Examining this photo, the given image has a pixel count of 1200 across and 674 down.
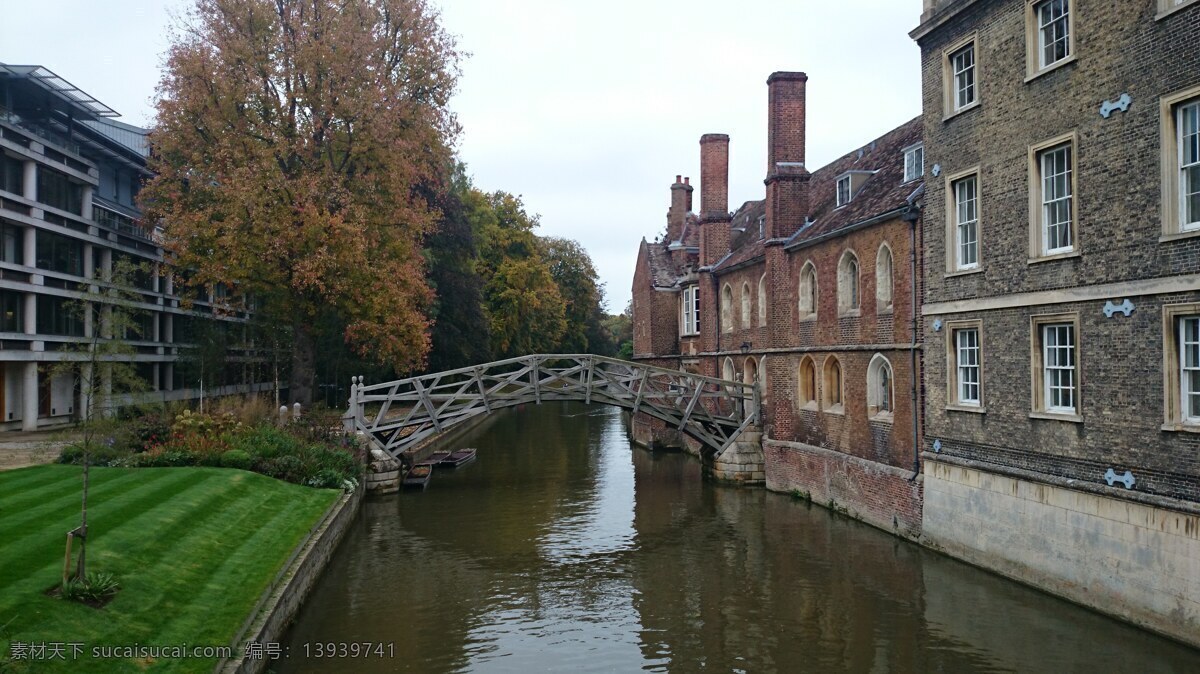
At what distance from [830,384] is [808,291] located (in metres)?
2.99

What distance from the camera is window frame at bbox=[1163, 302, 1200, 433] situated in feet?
36.8

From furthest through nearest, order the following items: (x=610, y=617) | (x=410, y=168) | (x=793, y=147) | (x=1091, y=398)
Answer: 1. (x=410, y=168)
2. (x=793, y=147)
3. (x=610, y=617)
4. (x=1091, y=398)

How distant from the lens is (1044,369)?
1394 cm

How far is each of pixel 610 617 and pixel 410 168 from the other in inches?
712

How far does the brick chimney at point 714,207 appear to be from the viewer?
103 ft

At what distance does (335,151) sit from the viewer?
27.9 metres

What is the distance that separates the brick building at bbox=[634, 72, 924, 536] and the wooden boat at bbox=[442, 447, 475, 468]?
9.57 metres

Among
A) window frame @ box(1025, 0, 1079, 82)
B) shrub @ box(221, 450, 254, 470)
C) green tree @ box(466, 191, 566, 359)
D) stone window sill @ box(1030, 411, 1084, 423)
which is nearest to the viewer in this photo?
stone window sill @ box(1030, 411, 1084, 423)

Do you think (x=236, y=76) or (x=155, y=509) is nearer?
(x=155, y=509)

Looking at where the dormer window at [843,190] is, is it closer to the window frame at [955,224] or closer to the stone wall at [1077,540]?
the window frame at [955,224]

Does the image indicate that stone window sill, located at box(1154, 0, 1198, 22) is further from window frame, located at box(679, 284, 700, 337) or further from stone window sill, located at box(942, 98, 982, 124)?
window frame, located at box(679, 284, 700, 337)

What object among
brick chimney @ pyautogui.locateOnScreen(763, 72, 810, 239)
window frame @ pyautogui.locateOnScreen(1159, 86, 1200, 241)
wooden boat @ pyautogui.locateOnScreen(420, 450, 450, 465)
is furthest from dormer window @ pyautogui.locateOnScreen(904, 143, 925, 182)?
wooden boat @ pyautogui.locateOnScreen(420, 450, 450, 465)

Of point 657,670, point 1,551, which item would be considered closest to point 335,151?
point 1,551

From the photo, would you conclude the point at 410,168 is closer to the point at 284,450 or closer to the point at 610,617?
the point at 284,450
